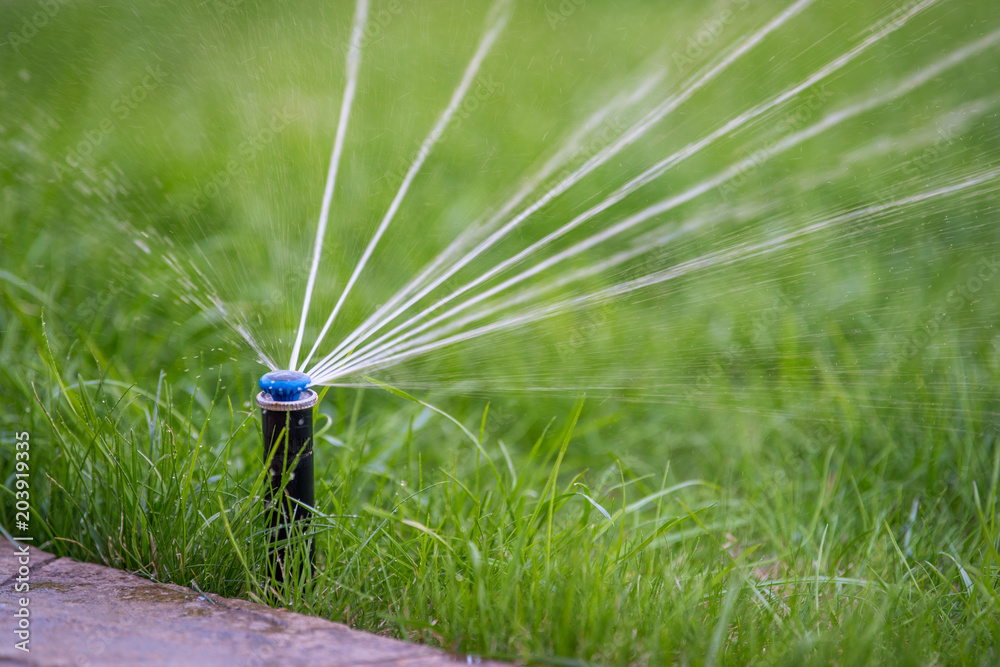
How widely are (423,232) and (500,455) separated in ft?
4.21

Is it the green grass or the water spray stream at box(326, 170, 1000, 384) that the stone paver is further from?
the water spray stream at box(326, 170, 1000, 384)

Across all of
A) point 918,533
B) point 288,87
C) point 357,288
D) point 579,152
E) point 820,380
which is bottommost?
point 918,533

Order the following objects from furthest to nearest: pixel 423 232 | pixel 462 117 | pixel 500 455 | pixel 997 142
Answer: pixel 462 117, pixel 997 142, pixel 423 232, pixel 500 455

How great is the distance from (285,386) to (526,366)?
1808 mm

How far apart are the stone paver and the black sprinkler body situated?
18 centimetres

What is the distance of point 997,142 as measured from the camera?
4.72m

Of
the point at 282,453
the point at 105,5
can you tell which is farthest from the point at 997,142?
the point at 105,5

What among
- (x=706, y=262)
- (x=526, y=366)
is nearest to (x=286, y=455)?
(x=526, y=366)

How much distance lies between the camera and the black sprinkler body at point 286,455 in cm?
194

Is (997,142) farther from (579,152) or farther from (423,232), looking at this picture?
(423,232)

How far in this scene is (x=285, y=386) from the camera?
6.32ft

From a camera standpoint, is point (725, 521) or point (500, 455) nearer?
point (725, 521)

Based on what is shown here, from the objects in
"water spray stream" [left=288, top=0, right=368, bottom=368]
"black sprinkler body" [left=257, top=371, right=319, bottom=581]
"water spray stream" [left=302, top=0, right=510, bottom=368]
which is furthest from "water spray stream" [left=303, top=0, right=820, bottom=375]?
"black sprinkler body" [left=257, top=371, right=319, bottom=581]

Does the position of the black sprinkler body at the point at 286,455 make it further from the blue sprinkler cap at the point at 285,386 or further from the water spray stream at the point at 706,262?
the water spray stream at the point at 706,262
